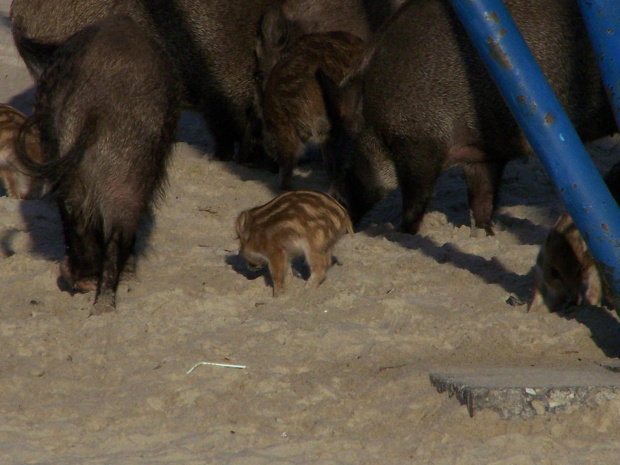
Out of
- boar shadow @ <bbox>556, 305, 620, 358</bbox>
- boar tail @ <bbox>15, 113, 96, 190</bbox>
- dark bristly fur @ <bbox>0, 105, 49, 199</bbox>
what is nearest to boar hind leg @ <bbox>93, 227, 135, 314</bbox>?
boar tail @ <bbox>15, 113, 96, 190</bbox>

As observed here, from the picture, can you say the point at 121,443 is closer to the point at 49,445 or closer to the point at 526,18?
the point at 49,445

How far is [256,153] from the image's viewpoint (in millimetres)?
7688

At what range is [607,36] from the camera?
3.79 meters

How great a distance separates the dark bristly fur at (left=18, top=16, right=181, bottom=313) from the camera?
464 centimetres

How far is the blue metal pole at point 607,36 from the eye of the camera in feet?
12.4

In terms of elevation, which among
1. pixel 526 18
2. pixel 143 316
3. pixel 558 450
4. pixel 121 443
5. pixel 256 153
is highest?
pixel 526 18

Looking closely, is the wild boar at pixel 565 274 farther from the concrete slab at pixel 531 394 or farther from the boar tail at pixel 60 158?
the boar tail at pixel 60 158

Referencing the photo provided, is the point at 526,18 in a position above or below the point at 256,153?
above

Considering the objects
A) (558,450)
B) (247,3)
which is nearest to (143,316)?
(558,450)

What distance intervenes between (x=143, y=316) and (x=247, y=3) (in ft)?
11.7

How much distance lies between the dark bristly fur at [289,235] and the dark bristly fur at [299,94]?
1.87 meters

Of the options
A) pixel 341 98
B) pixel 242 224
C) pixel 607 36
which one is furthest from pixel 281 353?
pixel 341 98

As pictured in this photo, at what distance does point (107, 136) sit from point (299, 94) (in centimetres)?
253

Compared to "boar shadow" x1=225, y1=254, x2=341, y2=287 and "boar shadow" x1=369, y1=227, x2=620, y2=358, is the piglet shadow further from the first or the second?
"boar shadow" x1=369, y1=227, x2=620, y2=358
